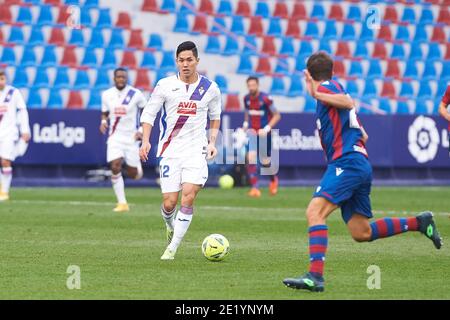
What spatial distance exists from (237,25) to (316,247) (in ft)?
69.2

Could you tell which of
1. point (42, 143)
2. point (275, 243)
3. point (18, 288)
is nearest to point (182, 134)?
point (275, 243)

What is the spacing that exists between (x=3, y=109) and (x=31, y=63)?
619 cm

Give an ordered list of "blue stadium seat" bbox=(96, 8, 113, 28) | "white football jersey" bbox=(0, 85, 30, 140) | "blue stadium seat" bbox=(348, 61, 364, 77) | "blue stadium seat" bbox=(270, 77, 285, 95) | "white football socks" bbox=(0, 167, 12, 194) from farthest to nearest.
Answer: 1. "blue stadium seat" bbox=(348, 61, 364, 77)
2. "blue stadium seat" bbox=(270, 77, 285, 95)
3. "blue stadium seat" bbox=(96, 8, 113, 28)
4. "white football socks" bbox=(0, 167, 12, 194)
5. "white football jersey" bbox=(0, 85, 30, 140)

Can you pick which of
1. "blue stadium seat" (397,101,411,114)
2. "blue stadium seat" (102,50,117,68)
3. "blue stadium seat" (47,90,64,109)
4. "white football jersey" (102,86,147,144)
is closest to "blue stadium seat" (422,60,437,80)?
"blue stadium seat" (397,101,411,114)

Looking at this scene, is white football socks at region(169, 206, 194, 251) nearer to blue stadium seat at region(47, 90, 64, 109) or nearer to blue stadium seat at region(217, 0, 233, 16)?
blue stadium seat at region(47, 90, 64, 109)

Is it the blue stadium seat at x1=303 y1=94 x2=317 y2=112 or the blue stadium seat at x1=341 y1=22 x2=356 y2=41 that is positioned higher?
the blue stadium seat at x1=341 y1=22 x2=356 y2=41

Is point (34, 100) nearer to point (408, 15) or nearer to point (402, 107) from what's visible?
point (402, 107)

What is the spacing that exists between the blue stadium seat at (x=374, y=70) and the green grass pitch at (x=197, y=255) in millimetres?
11090

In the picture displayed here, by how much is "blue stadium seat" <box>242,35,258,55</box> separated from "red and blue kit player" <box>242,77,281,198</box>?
5.42 metres

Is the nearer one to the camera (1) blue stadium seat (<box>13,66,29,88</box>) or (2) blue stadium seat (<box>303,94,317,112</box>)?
(1) blue stadium seat (<box>13,66,29,88</box>)

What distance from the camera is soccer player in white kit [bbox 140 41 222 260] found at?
38.0 feet

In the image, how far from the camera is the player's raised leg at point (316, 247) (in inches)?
356

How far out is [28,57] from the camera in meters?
26.4

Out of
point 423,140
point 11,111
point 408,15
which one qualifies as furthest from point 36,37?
point 408,15
